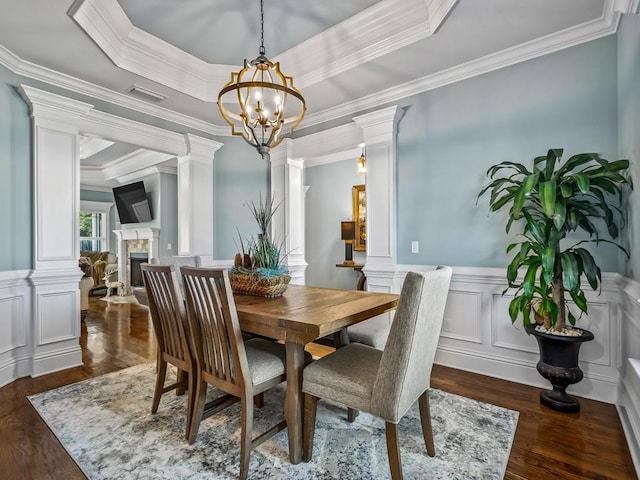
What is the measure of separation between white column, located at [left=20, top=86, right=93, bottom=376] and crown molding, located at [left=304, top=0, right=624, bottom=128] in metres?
2.61

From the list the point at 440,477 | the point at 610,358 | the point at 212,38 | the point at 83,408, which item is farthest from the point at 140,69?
the point at 610,358

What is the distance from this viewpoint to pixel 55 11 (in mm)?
2188

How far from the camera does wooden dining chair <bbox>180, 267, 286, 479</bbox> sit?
1544 mm

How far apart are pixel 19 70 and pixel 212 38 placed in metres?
1.62

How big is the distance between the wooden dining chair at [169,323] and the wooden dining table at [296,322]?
341 mm

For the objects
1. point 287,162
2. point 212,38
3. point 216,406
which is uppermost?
point 212,38

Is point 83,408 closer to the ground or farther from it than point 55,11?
closer to the ground

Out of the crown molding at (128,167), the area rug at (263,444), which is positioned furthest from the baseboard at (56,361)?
the crown molding at (128,167)

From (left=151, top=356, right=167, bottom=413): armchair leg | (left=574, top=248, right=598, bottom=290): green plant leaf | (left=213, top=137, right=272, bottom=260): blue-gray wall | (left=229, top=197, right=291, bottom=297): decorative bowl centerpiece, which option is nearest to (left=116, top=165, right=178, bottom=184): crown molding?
(left=213, top=137, right=272, bottom=260): blue-gray wall

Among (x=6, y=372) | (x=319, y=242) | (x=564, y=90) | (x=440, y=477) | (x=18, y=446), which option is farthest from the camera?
(x=319, y=242)

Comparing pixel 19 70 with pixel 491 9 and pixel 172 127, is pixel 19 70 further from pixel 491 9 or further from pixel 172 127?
pixel 491 9

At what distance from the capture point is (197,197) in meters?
4.11

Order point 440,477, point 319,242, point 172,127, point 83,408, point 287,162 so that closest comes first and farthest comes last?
point 440,477
point 83,408
point 172,127
point 287,162
point 319,242

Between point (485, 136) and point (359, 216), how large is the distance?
2.76 metres
